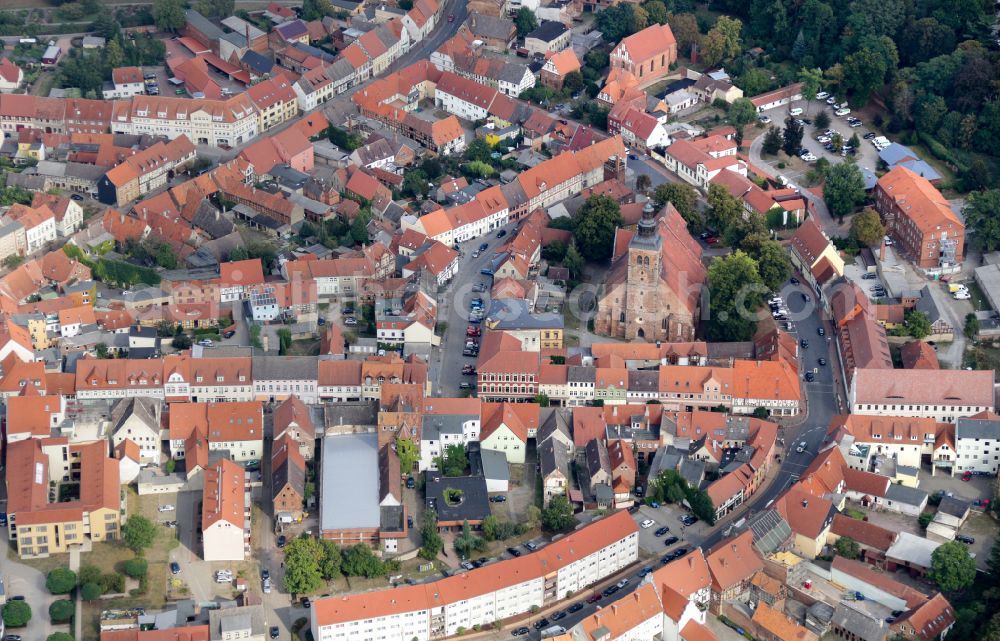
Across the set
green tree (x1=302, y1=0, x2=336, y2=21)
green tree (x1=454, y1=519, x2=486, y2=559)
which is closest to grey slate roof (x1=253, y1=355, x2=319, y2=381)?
green tree (x1=454, y1=519, x2=486, y2=559)

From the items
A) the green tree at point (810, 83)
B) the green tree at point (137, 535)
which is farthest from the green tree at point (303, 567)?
the green tree at point (810, 83)

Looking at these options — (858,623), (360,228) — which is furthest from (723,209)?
(858,623)

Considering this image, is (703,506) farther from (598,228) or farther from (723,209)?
(723,209)

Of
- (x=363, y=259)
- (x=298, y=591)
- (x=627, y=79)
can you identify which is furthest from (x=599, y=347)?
(x=627, y=79)

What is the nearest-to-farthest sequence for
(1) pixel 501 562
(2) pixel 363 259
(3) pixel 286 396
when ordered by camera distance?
(1) pixel 501 562, (3) pixel 286 396, (2) pixel 363 259

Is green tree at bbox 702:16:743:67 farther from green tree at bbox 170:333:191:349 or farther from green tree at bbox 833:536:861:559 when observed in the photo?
green tree at bbox 833:536:861:559

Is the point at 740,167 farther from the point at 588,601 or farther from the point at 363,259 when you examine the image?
the point at 588,601
